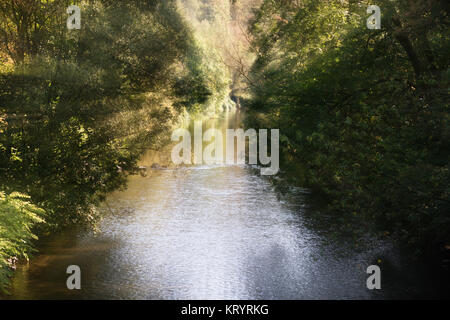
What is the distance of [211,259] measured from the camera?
596 inches

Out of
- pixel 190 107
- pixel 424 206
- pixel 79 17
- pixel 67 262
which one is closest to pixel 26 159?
pixel 67 262

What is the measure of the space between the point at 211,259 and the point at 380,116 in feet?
20.8

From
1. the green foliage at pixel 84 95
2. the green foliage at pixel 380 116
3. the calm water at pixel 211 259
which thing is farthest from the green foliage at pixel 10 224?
the green foliage at pixel 380 116

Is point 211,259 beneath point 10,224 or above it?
beneath

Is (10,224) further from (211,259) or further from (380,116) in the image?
(380,116)

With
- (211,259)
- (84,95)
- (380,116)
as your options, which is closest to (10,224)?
(84,95)

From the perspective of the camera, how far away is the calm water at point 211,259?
12.7 m

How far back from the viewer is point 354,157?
12547 mm

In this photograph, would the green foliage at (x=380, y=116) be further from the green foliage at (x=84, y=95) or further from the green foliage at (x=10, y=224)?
the green foliage at (x=10, y=224)

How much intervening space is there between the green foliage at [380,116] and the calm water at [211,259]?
1.75 metres

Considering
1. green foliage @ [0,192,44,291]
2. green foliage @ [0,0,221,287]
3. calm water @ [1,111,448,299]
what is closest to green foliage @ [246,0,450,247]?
calm water @ [1,111,448,299]

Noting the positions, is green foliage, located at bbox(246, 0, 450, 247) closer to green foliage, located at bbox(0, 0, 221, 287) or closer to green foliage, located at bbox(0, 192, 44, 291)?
green foliage, located at bbox(0, 0, 221, 287)
